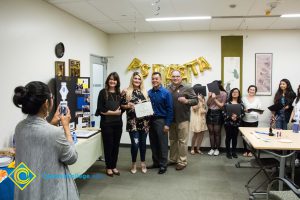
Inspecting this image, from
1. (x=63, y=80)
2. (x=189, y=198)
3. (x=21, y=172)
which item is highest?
(x=63, y=80)

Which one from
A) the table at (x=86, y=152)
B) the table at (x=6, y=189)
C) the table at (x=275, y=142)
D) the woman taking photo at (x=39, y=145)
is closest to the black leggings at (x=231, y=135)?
the table at (x=275, y=142)

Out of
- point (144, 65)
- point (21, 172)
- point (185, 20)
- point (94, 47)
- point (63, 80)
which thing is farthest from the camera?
point (144, 65)

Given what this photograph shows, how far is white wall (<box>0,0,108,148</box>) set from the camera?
287 centimetres

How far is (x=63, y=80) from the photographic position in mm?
3697

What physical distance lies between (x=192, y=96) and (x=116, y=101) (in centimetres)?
124

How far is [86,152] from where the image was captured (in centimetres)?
342

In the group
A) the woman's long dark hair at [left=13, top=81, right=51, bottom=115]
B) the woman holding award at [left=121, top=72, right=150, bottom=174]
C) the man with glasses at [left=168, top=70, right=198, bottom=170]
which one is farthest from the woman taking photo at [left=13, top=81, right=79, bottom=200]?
the man with glasses at [left=168, top=70, right=198, bottom=170]

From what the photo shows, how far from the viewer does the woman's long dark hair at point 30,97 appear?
143cm

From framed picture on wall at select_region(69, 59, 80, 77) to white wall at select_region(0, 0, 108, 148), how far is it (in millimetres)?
91

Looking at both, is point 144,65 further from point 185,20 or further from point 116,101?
point 116,101

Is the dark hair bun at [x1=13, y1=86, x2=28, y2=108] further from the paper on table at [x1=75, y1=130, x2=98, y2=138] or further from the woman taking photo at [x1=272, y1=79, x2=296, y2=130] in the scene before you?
the woman taking photo at [x1=272, y1=79, x2=296, y2=130]

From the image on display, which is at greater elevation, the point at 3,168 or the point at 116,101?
the point at 116,101

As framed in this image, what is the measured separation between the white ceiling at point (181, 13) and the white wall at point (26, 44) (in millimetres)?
295

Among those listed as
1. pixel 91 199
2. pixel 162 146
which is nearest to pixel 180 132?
pixel 162 146
